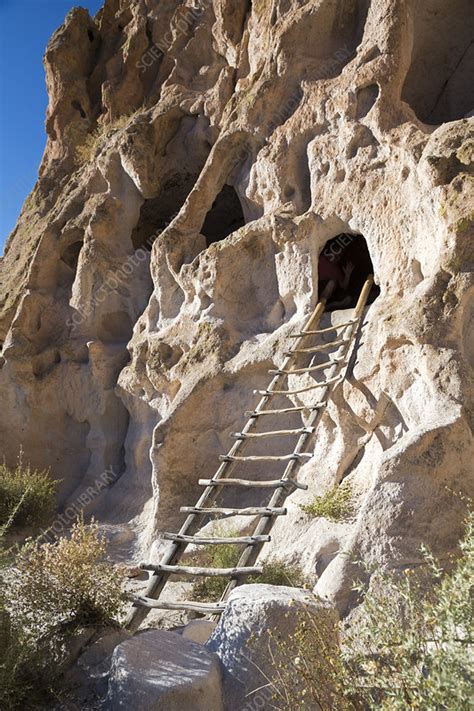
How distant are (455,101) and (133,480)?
19.2 ft

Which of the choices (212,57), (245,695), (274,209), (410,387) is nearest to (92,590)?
(245,695)

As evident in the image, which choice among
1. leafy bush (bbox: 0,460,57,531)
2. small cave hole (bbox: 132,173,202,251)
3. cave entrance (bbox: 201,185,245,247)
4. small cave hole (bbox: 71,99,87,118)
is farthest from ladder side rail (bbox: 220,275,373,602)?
small cave hole (bbox: 71,99,87,118)

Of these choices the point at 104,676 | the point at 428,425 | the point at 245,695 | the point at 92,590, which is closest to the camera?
the point at 245,695

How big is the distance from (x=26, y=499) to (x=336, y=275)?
4272mm

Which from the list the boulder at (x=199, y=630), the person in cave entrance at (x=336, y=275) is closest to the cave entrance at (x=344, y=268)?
the person in cave entrance at (x=336, y=275)

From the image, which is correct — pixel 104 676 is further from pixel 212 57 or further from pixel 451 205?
pixel 212 57

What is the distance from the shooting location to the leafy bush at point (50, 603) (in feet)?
11.4

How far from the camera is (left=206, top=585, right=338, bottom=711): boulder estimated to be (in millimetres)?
3227

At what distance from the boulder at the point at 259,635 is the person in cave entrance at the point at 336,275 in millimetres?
4438

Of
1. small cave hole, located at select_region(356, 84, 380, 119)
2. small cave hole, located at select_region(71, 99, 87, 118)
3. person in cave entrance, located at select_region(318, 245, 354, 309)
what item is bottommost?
person in cave entrance, located at select_region(318, 245, 354, 309)

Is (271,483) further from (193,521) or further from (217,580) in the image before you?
(217,580)

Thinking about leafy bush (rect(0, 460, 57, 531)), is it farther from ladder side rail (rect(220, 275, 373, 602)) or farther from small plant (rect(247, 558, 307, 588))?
small plant (rect(247, 558, 307, 588))

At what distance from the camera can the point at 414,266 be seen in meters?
5.72

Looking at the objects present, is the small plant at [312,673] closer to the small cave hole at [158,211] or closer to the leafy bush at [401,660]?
the leafy bush at [401,660]
